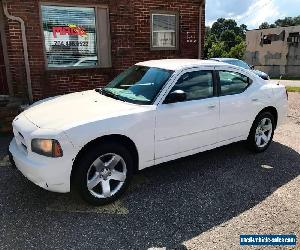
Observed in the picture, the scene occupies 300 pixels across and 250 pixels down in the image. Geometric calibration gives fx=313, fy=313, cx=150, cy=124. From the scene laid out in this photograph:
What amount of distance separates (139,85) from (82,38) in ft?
14.8

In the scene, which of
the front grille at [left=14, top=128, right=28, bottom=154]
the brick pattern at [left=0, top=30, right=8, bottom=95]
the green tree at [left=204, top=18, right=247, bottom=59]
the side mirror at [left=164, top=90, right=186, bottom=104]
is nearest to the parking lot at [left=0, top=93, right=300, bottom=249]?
the front grille at [left=14, top=128, right=28, bottom=154]

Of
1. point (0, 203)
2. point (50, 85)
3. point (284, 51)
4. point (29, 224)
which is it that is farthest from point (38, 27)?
point (284, 51)

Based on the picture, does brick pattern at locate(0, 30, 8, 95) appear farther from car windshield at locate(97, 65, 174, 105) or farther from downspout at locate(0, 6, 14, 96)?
car windshield at locate(97, 65, 174, 105)

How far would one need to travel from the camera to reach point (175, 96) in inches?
161

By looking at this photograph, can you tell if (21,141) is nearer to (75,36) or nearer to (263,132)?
(263,132)

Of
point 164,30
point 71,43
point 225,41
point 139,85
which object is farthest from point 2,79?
point 225,41

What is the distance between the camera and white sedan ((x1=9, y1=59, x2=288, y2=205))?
135 inches

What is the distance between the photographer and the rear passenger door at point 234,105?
15.7ft

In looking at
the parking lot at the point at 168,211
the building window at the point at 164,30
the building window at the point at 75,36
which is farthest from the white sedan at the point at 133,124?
the building window at the point at 164,30

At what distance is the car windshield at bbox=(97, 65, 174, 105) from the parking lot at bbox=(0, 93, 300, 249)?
3.97ft

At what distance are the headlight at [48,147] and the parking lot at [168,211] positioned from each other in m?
0.77

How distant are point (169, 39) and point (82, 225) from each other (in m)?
7.17

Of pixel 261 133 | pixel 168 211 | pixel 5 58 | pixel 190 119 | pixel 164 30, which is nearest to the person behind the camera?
pixel 168 211

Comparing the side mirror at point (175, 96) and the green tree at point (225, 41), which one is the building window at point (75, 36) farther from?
the green tree at point (225, 41)
